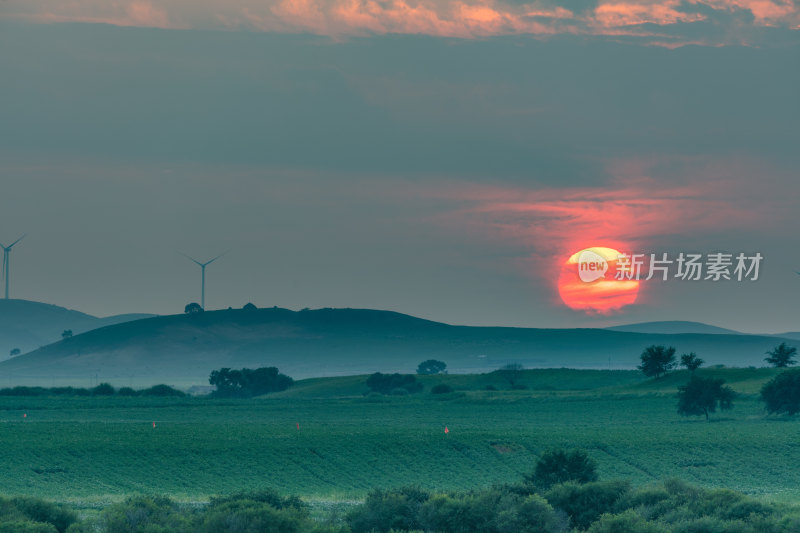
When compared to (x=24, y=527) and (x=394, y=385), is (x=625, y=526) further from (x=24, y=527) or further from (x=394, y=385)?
(x=394, y=385)

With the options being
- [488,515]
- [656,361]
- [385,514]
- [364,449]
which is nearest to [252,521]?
[385,514]

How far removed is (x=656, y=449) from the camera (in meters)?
90.4

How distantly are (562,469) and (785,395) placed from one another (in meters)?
69.8

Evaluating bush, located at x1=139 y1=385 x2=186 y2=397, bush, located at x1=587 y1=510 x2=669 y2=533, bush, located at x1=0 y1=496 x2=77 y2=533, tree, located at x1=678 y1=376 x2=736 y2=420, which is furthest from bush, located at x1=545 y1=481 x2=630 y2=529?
bush, located at x1=139 y1=385 x2=186 y2=397

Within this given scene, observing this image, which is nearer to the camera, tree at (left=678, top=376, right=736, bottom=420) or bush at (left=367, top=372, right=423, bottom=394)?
tree at (left=678, top=376, right=736, bottom=420)

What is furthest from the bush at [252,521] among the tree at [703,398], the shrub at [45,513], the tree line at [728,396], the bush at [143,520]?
the tree at [703,398]

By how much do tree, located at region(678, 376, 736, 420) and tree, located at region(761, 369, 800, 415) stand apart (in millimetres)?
4584

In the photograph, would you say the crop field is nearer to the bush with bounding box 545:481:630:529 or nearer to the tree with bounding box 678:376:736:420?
the tree with bounding box 678:376:736:420

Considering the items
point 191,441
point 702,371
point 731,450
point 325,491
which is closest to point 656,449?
point 731,450

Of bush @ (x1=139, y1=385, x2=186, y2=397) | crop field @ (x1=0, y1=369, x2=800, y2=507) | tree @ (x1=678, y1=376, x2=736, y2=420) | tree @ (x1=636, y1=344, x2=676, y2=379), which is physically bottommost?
crop field @ (x1=0, y1=369, x2=800, y2=507)

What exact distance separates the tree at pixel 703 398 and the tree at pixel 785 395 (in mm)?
4584

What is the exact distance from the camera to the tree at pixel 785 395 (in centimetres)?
11881

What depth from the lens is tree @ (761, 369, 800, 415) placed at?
119 m

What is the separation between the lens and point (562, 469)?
5803cm
